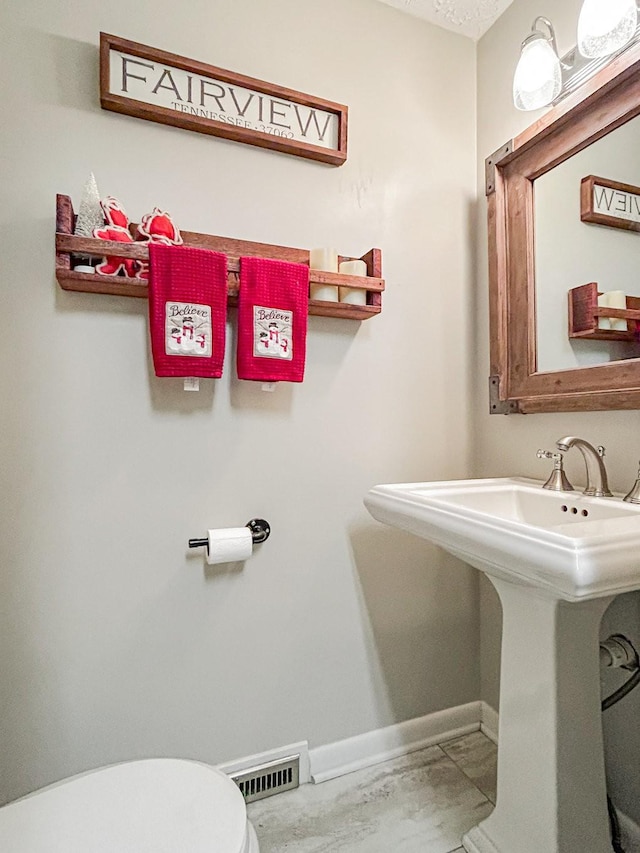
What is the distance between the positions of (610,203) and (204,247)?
105 cm

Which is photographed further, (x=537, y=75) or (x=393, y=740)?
(x=393, y=740)

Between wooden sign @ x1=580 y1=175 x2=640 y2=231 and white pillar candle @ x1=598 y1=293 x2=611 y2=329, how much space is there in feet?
0.53

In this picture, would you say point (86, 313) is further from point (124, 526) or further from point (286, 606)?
point (286, 606)

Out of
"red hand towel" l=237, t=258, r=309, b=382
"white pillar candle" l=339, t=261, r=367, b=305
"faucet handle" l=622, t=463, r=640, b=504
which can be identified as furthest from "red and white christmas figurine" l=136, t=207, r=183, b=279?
"faucet handle" l=622, t=463, r=640, b=504

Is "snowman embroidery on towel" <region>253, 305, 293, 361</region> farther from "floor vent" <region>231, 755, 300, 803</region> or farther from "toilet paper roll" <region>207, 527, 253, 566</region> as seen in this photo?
"floor vent" <region>231, 755, 300, 803</region>

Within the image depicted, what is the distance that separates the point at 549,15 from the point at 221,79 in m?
0.97

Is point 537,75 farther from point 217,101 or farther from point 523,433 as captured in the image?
point 523,433

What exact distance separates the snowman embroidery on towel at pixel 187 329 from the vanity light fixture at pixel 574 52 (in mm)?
1069

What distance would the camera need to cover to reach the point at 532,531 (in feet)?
2.41

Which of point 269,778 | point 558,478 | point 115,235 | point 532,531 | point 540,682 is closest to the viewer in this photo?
point 532,531

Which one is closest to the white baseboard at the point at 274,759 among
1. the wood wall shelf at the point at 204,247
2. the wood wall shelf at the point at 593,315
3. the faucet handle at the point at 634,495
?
the faucet handle at the point at 634,495

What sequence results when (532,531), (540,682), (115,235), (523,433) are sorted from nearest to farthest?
(532,531), (540,682), (115,235), (523,433)

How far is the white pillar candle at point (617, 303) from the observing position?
112 centimetres

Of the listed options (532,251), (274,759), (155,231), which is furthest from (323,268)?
(274,759)
